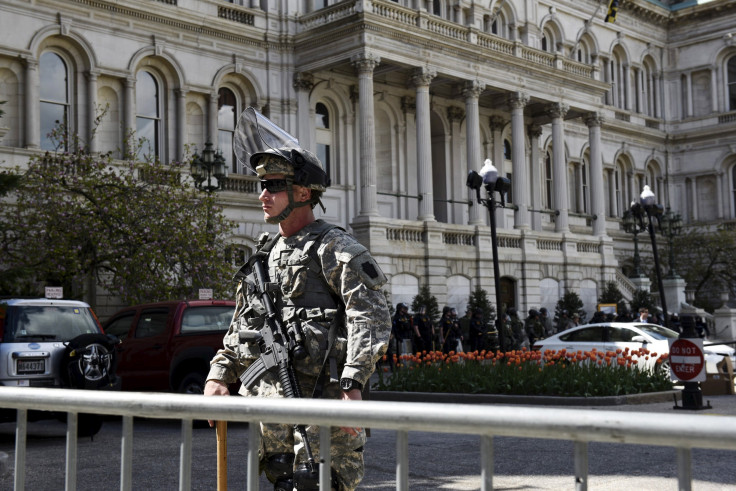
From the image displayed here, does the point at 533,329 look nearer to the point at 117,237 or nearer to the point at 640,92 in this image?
the point at 117,237

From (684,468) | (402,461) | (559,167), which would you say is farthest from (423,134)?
(684,468)

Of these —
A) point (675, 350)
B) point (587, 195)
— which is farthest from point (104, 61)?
point (587, 195)

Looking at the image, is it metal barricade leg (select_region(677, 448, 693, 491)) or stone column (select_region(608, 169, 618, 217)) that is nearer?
metal barricade leg (select_region(677, 448, 693, 491))

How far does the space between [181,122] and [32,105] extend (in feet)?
16.9

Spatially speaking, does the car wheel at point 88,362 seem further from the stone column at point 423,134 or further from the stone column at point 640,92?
the stone column at point 640,92

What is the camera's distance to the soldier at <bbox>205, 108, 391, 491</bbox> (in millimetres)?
4258

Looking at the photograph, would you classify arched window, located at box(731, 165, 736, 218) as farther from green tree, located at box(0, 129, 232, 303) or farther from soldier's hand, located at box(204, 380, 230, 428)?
soldier's hand, located at box(204, 380, 230, 428)

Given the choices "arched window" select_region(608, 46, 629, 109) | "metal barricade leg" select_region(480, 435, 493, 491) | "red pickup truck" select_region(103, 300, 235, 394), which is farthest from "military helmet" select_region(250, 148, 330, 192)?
"arched window" select_region(608, 46, 629, 109)

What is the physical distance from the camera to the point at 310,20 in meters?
32.7

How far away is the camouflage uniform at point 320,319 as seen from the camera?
4.26m

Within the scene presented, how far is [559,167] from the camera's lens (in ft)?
128

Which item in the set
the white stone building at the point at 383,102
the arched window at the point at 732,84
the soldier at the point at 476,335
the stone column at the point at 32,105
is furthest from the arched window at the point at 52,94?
the arched window at the point at 732,84

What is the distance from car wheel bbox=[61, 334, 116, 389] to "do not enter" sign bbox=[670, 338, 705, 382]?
8380mm

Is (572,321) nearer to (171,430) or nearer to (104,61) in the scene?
(104,61)
